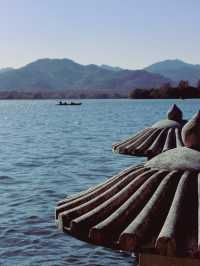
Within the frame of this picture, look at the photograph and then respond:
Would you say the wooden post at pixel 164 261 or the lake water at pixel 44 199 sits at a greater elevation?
the wooden post at pixel 164 261

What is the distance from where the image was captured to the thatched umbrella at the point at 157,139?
320 inches

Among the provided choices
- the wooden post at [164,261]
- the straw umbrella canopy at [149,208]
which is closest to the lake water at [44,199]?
the straw umbrella canopy at [149,208]

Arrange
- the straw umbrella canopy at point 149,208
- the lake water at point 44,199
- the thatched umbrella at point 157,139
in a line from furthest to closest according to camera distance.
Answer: the lake water at point 44,199
the thatched umbrella at point 157,139
the straw umbrella canopy at point 149,208

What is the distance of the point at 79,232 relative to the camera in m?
4.16

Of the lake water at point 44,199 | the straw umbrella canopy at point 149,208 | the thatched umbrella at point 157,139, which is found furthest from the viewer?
the lake water at point 44,199

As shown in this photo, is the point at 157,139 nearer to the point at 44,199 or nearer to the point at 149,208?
the point at 149,208

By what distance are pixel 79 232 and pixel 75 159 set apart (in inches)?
1752

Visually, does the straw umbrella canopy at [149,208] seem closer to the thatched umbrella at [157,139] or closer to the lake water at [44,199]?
the thatched umbrella at [157,139]

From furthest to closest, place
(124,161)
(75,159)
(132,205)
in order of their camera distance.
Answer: (75,159) → (124,161) → (132,205)

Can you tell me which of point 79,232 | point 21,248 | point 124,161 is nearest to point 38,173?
point 124,161

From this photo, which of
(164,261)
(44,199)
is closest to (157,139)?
(164,261)

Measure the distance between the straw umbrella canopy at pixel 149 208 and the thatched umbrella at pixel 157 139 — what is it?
334cm

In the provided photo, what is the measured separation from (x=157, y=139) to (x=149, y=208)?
15.6ft

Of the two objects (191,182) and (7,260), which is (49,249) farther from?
(191,182)
